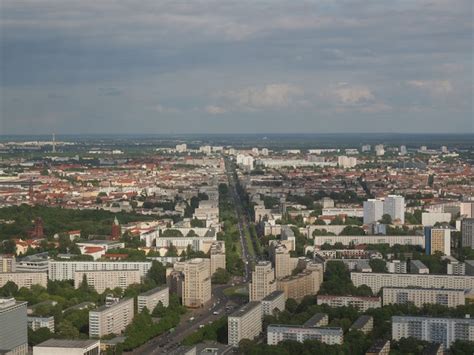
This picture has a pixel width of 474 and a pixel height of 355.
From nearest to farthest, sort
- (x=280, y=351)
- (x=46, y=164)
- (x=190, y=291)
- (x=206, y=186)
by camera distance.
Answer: (x=280, y=351)
(x=190, y=291)
(x=206, y=186)
(x=46, y=164)

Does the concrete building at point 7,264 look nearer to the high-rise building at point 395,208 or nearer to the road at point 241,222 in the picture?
the road at point 241,222

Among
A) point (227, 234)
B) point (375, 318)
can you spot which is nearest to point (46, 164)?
point (227, 234)

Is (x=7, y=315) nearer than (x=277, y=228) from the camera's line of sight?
Yes

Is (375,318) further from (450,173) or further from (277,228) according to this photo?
(450,173)

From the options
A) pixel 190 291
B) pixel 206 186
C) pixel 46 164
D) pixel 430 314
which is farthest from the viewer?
pixel 46 164

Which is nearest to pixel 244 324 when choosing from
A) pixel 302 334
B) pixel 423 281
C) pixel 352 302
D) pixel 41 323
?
pixel 302 334

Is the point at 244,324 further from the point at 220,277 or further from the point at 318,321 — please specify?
the point at 220,277
